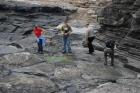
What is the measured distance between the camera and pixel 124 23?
63.6 ft

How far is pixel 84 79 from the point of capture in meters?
14.2

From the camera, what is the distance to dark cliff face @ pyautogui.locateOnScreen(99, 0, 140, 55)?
56.1 feet

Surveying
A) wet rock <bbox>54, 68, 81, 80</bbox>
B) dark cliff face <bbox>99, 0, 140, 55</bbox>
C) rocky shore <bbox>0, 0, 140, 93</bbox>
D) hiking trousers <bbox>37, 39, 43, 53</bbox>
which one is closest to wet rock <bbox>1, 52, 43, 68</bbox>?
rocky shore <bbox>0, 0, 140, 93</bbox>

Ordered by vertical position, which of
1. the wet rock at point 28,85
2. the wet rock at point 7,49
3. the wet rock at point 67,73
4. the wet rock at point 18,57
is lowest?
the wet rock at point 7,49

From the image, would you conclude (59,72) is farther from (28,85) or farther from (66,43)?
(66,43)

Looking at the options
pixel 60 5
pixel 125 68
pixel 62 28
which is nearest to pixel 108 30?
pixel 62 28

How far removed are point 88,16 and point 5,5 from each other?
7.17 metres

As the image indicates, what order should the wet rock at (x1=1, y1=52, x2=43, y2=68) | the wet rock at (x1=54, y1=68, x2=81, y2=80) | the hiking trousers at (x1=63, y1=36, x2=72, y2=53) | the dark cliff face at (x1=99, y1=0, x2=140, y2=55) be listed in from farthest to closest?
the hiking trousers at (x1=63, y1=36, x2=72, y2=53), the dark cliff face at (x1=99, y1=0, x2=140, y2=55), the wet rock at (x1=1, y1=52, x2=43, y2=68), the wet rock at (x1=54, y1=68, x2=81, y2=80)

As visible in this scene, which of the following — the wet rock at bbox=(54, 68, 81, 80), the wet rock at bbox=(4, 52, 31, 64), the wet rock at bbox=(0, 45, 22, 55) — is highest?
the wet rock at bbox=(4, 52, 31, 64)

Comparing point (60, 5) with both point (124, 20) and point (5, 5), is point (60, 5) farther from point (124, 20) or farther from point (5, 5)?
point (124, 20)

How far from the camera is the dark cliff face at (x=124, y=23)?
17109 mm

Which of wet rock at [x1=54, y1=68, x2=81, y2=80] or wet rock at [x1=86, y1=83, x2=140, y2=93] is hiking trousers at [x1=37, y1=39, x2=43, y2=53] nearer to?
wet rock at [x1=54, y1=68, x2=81, y2=80]

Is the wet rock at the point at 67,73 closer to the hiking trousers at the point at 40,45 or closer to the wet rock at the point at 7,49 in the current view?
the hiking trousers at the point at 40,45

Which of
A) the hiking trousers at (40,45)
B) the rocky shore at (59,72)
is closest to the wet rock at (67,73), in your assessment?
the rocky shore at (59,72)
